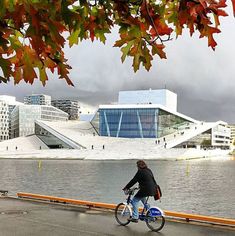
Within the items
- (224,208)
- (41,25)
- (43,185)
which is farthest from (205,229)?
(43,185)

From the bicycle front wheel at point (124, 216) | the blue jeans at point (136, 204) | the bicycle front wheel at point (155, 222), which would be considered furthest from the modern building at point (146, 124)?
the bicycle front wheel at point (155, 222)

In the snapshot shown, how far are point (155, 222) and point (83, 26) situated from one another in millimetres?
10015

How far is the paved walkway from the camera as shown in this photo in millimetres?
12000

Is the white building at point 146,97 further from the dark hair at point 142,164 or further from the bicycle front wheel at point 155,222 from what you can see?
the bicycle front wheel at point 155,222

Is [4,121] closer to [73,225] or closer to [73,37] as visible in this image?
[73,225]

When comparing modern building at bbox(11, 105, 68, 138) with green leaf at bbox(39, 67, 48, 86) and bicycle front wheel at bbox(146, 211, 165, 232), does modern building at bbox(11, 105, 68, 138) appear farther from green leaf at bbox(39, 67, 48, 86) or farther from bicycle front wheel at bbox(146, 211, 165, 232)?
green leaf at bbox(39, 67, 48, 86)

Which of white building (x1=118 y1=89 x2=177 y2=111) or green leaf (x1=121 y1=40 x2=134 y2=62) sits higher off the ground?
white building (x1=118 y1=89 x2=177 y2=111)

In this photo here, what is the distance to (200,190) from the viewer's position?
34719 mm

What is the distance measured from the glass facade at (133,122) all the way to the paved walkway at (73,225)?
120032mm

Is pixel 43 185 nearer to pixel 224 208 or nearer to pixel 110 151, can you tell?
pixel 224 208

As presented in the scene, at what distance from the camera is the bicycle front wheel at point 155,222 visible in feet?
40.2

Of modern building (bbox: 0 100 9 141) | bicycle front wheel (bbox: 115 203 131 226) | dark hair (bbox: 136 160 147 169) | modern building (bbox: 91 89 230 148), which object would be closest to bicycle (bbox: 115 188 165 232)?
bicycle front wheel (bbox: 115 203 131 226)

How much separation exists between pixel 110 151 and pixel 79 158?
8.81 m

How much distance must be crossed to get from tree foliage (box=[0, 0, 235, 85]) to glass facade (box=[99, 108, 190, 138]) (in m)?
132
